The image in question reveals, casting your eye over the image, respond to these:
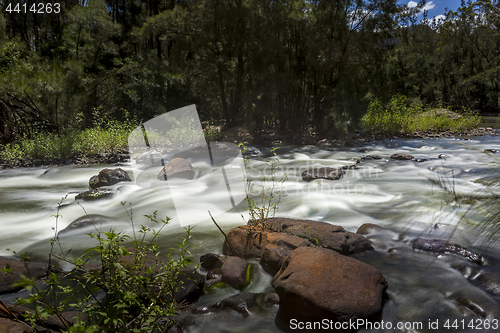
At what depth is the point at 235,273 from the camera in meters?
3.00

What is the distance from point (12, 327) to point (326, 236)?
284 cm

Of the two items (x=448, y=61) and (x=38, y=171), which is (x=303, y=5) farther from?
(x=448, y=61)

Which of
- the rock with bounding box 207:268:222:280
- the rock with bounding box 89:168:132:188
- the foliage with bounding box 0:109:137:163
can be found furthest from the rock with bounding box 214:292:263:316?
the foliage with bounding box 0:109:137:163

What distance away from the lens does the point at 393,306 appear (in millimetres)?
2623

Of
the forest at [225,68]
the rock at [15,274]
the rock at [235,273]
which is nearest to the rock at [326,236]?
the rock at [235,273]

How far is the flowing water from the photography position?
2590 mm

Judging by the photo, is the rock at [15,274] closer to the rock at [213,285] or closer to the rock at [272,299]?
the rock at [213,285]

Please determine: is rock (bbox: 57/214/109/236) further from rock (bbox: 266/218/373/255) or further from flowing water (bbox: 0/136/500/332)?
rock (bbox: 266/218/373/255)

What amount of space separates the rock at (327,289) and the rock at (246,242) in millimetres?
648

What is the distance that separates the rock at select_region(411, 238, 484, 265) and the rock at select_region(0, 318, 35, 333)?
369 cm

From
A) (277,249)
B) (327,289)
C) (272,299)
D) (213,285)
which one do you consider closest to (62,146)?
(213,285)

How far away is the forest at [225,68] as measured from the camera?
10.4 m

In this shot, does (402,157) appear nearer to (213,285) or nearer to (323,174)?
(323,174)

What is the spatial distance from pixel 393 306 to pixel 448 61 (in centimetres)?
3490
